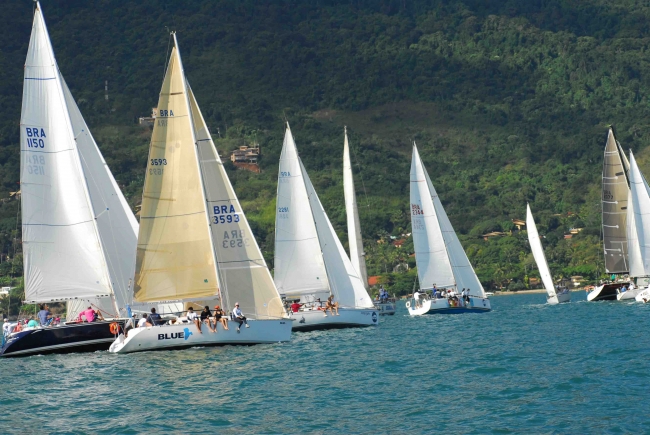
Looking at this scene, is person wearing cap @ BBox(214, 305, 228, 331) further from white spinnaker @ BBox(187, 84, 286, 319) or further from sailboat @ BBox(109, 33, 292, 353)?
white spinnaker @ BBox(187, 84, 286, 319)

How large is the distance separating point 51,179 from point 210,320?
7.08 metres

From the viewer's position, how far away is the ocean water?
Answer: 20094 millimetres

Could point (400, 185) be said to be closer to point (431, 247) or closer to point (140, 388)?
point (431, 247)

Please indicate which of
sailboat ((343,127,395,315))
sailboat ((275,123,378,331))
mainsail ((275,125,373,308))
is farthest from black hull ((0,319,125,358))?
sailboat ((343,127,395,315))

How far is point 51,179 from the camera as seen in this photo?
33812 mm

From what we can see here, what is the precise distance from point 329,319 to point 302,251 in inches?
116

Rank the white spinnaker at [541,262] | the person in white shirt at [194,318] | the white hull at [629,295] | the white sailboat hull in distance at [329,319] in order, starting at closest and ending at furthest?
1. the person in white shirt at [194,318]
2. the white sailboat hull in distance at [329,319]
3. the white hull at [629,295]
4. the white spinnaker at [541,262]

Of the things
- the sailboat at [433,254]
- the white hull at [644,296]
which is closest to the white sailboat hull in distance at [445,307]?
the sailboat at [433,254]

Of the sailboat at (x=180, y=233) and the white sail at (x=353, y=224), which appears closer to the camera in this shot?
the sailboat at (x=180, y=233)

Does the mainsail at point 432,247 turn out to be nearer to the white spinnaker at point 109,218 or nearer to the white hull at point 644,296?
the white hull at point 644,296

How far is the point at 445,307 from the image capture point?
173 feet

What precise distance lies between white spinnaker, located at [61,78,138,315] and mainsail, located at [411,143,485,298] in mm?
18899

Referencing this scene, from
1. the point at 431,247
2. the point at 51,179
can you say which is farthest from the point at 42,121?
the point at 431,247

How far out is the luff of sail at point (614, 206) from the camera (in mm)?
58375
